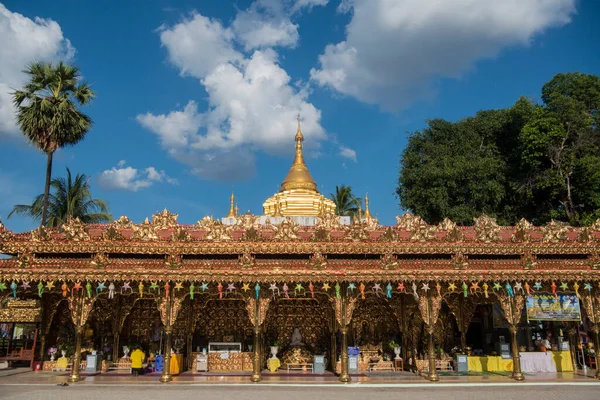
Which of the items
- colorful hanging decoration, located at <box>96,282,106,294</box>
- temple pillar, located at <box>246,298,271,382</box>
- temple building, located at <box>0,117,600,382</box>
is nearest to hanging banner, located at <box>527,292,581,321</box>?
temple building, located at <box>0,117,600,382</box>

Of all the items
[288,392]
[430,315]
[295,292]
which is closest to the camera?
[288,392]

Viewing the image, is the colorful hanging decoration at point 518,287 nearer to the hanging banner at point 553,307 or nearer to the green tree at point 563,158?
the hanging banner at point 553,307

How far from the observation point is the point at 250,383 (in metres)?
16.7

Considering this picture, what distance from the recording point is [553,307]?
18.7 m

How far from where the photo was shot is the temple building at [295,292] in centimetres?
1712

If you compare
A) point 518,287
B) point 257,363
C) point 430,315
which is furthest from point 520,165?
point 257,363

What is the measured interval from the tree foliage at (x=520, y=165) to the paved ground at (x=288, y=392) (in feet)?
66.6

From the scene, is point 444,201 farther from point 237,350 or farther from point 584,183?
point 237,350

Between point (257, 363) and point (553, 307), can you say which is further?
point (553, 307)

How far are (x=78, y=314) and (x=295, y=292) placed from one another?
8.03 m

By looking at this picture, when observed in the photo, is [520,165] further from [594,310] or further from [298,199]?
[594,310]

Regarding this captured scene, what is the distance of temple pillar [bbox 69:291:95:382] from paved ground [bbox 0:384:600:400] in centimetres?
115

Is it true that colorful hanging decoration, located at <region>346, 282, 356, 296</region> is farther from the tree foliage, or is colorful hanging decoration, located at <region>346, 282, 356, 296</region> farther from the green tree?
the green tree

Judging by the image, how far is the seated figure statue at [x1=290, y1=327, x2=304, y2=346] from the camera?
832 inches
